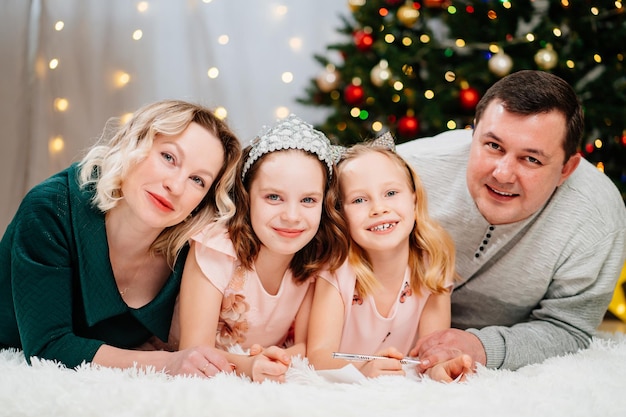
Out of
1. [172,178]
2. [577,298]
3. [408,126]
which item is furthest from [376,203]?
[408,126]

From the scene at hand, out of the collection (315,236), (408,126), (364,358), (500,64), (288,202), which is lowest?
(364,358)

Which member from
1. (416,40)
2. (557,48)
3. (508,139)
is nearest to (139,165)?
(508,139)

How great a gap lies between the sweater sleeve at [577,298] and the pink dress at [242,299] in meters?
0.58

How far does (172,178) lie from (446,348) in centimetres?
77

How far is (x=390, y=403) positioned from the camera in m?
1.20

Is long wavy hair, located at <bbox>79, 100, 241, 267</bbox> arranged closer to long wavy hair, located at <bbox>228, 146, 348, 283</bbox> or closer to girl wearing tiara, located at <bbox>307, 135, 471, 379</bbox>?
long wavy hair, located at <bbox>228, 146, 348, 283</bbox>

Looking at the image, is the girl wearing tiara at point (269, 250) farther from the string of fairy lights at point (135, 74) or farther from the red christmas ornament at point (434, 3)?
the red christmas ornament at point (434, 3)

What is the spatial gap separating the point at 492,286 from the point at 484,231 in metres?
0.17

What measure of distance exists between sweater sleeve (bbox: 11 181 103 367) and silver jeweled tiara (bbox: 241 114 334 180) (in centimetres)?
47

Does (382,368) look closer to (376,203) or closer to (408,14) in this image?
(376,203)

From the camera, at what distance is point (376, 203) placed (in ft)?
5.35

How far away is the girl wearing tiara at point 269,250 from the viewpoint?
156 cm

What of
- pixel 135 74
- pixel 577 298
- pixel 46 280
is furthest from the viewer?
pixel 135 74

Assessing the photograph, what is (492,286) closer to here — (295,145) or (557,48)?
(295,145)
